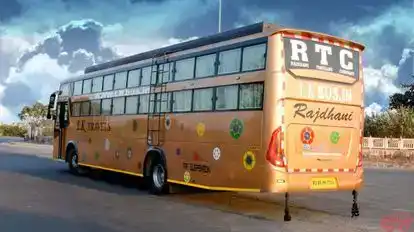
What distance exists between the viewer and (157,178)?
1295 cm

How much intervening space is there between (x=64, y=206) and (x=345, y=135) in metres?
5.86

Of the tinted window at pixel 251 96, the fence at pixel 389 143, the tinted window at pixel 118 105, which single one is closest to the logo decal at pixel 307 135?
the tinted window at pixel 251 96

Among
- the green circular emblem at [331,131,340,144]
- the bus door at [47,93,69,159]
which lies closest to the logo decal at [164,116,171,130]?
the green circular emblem at [331,131,340,144]

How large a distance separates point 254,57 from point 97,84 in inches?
299

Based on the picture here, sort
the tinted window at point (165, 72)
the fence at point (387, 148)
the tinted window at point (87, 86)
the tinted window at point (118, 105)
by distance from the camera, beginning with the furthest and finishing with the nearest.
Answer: the fence at point (387, 148) < the tinted window at point (87, 86) < the tinted window at point (118, 105) < the tinted window at point (165, 72)

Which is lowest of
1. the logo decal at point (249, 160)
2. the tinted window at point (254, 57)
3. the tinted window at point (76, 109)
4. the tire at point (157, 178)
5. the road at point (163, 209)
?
the road at point (163, 209)

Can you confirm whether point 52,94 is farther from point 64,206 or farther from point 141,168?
point 64,206

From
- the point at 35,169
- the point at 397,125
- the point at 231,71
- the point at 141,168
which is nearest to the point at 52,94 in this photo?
the point at 35,169

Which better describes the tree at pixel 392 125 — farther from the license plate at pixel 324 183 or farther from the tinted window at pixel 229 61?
the tinted window at pixel 229 61

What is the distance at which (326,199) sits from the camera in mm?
13070

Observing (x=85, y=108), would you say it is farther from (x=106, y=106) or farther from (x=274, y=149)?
(x=274, y=149)

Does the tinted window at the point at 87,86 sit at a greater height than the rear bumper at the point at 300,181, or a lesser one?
greater

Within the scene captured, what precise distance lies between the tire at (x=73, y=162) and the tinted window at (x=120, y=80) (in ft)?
12.8

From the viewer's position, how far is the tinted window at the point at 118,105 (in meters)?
14.7
